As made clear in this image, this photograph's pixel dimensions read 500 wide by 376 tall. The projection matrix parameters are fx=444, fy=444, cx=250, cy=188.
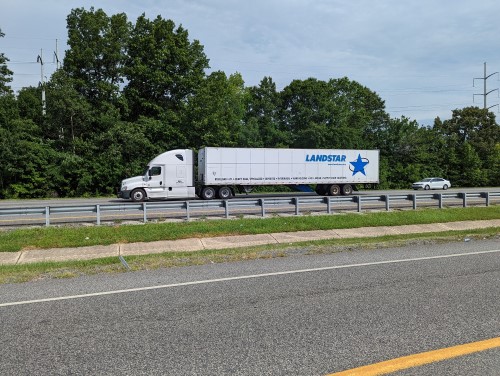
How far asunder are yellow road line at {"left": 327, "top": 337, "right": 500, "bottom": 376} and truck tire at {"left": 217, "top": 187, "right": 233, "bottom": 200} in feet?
75.4

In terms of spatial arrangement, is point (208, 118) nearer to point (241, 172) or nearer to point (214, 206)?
point (241, 172)

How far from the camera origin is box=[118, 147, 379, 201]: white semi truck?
26.0m

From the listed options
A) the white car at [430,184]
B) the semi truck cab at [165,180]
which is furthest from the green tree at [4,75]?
the white car at [430,184]

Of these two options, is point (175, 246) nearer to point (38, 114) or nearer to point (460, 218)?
point (460, 218)

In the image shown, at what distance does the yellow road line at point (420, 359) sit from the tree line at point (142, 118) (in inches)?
1284

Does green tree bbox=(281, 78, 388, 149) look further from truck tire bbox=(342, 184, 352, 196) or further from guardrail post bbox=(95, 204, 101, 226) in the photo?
guardrail post bbox=(95, 204, 101, 226)

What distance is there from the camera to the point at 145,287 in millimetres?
7055

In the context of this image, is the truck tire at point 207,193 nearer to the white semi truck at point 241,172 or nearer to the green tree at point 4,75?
the white semi truck at point 241,172

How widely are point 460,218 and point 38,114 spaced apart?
35.1 metres

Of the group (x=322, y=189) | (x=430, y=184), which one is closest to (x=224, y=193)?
(x=322, y=189)

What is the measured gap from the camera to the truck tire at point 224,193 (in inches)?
1067

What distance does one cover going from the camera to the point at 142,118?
3766 cm

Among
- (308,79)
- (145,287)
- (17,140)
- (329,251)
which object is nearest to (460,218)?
(329,251)

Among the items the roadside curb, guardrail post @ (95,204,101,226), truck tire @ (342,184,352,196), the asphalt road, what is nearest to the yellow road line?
the asphalt road
